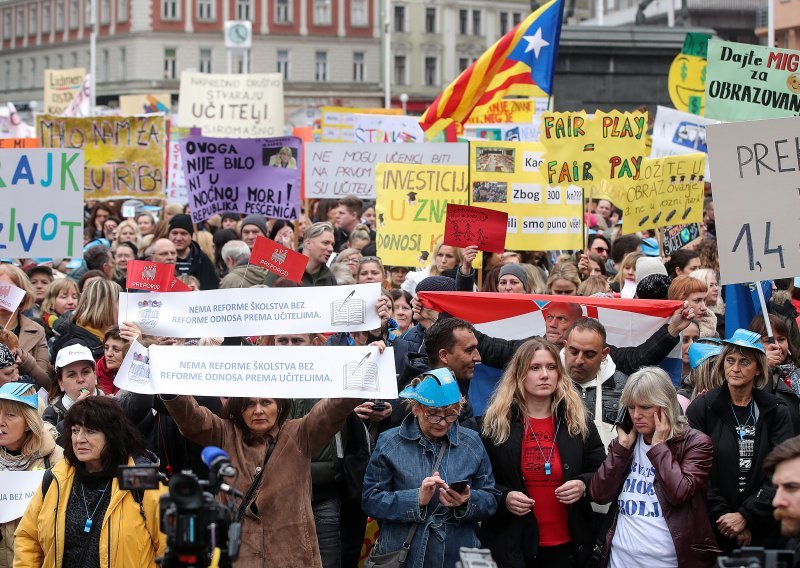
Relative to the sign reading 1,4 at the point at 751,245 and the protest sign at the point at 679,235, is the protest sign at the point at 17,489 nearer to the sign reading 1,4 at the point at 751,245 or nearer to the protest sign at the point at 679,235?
the sign reading 1,4 at the point at 751,245

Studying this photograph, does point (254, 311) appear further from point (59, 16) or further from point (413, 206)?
point (59, 16)

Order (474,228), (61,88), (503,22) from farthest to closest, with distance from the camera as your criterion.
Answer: (503,22) < (61,88) < (474,228)

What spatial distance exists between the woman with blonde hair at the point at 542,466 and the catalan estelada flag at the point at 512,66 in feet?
24.5

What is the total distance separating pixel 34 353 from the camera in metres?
8.19

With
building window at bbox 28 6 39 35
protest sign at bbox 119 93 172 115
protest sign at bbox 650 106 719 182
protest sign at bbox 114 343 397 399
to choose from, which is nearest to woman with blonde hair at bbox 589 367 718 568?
protest sign at bbox 114 343 397 399

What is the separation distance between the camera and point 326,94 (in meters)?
81.6

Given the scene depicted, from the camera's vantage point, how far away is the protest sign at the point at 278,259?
7395 mm

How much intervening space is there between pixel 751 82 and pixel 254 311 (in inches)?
234

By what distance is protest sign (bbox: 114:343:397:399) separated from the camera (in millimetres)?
5562

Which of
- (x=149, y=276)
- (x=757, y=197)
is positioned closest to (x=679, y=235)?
(x=757, y=197)

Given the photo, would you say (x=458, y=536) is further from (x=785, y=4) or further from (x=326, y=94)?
(x=326, y=94)

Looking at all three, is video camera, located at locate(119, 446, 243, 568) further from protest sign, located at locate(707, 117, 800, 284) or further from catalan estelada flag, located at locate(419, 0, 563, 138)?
catalan estelada flag, located at locate(419, 0, 563, 138)

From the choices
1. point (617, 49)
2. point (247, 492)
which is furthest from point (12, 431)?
point (617, 49)

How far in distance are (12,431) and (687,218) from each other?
26.0ft
